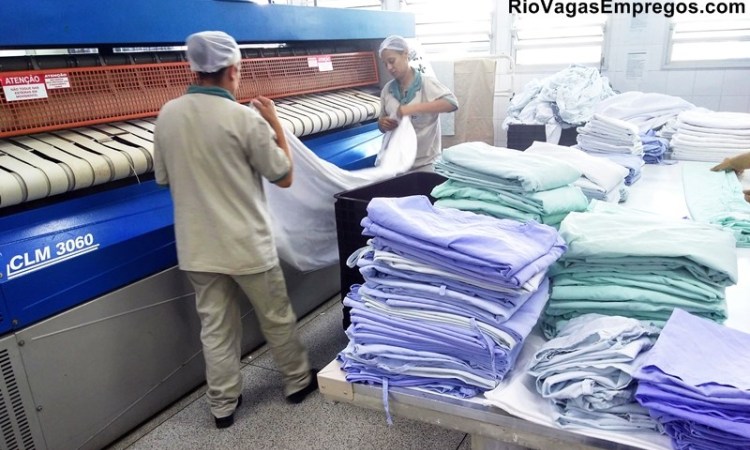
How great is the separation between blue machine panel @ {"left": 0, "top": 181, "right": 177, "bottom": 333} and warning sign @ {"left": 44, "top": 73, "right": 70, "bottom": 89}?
0.40m

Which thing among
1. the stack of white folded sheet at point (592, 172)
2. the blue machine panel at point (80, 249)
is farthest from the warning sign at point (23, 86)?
the stack of white folded sheet at point (592, 172)

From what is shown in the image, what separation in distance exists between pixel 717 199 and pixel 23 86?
251 cm

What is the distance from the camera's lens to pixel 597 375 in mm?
893

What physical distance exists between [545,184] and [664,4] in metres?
4.38

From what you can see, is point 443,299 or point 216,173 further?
point 216,173

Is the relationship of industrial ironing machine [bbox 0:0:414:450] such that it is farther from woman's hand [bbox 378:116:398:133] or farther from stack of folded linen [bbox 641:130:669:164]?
stack of folded linen [bbox 641:130:669:164]

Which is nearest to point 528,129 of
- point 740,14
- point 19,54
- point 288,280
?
point 740,14

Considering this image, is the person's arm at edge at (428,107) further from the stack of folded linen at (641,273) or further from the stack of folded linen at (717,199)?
the stack of folded linen at (641,273)

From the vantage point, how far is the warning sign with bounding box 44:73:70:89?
6.05 feet

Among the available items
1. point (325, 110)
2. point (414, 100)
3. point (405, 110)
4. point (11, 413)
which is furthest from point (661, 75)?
point (11, 413)

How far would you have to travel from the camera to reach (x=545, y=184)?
1.30m

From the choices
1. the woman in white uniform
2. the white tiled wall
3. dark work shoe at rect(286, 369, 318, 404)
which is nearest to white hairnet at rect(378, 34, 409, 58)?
the woman in white uniform

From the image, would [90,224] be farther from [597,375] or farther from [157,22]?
[597,375]

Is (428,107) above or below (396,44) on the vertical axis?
below
